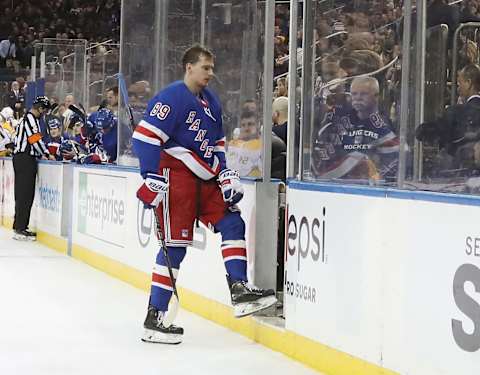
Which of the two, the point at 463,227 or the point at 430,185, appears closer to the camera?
the point at 463,227

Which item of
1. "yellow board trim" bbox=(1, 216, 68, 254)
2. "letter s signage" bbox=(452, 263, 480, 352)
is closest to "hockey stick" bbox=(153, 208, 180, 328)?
"letter s signage" bbox=(452, 263, 480, 352)

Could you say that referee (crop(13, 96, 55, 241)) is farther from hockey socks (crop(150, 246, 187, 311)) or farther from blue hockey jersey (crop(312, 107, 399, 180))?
blue hockey jersey (crop(312, 107, 399, 180))

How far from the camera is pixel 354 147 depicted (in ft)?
14.2

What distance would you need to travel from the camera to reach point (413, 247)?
3.53 meters

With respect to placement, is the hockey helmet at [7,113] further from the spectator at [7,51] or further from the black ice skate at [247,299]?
the black ice skate at [247,299]

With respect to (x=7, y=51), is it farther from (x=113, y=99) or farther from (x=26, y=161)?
(x=113, y=99)

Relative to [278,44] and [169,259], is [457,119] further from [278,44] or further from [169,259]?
[278,44]

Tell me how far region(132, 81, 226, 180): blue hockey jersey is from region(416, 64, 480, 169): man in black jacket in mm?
1414

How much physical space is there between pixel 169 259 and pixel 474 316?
77.7 inches

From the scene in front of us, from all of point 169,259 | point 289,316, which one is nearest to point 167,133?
point 169,259

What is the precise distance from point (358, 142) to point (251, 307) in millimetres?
903

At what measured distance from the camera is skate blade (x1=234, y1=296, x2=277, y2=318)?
4703mm

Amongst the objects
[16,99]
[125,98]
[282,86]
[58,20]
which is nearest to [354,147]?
[282,86]

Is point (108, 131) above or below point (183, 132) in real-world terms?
above
